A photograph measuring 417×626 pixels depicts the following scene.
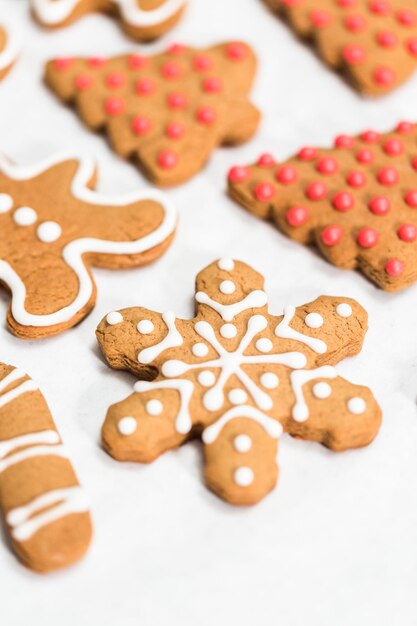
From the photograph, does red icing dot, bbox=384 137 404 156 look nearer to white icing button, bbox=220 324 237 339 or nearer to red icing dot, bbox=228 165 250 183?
red icing dot, bbox=228 165 250 183

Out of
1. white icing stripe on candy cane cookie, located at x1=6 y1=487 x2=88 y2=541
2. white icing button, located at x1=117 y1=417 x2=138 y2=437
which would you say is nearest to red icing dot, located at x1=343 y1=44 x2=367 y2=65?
white icing button, located at x1=117 y1=417 x2=138 y2=437

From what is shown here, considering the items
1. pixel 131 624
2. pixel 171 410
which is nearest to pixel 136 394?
pixel 171 410

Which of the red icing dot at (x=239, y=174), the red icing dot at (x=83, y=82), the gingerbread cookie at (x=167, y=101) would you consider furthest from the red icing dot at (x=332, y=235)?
the red icing dot at (x=83, y=82)

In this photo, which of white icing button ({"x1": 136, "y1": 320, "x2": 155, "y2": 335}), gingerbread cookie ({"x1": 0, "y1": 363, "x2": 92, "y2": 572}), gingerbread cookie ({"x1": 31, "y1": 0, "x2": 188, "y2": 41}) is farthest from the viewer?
gingerbread cookie ({"x1": 31, "y1": 0, "x2": 188, "y2": 41})

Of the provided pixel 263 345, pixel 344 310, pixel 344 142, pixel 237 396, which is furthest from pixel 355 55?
pixel 237 396

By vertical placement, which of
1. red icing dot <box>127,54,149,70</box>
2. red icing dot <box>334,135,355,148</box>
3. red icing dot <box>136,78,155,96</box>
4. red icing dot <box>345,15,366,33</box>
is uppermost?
red icing dot <box>345,15,366,33</box>

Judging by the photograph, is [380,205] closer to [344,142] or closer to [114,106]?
[344,142]

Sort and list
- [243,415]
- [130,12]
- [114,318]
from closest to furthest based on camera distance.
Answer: [243,415] < [114,318] < [130,12]
